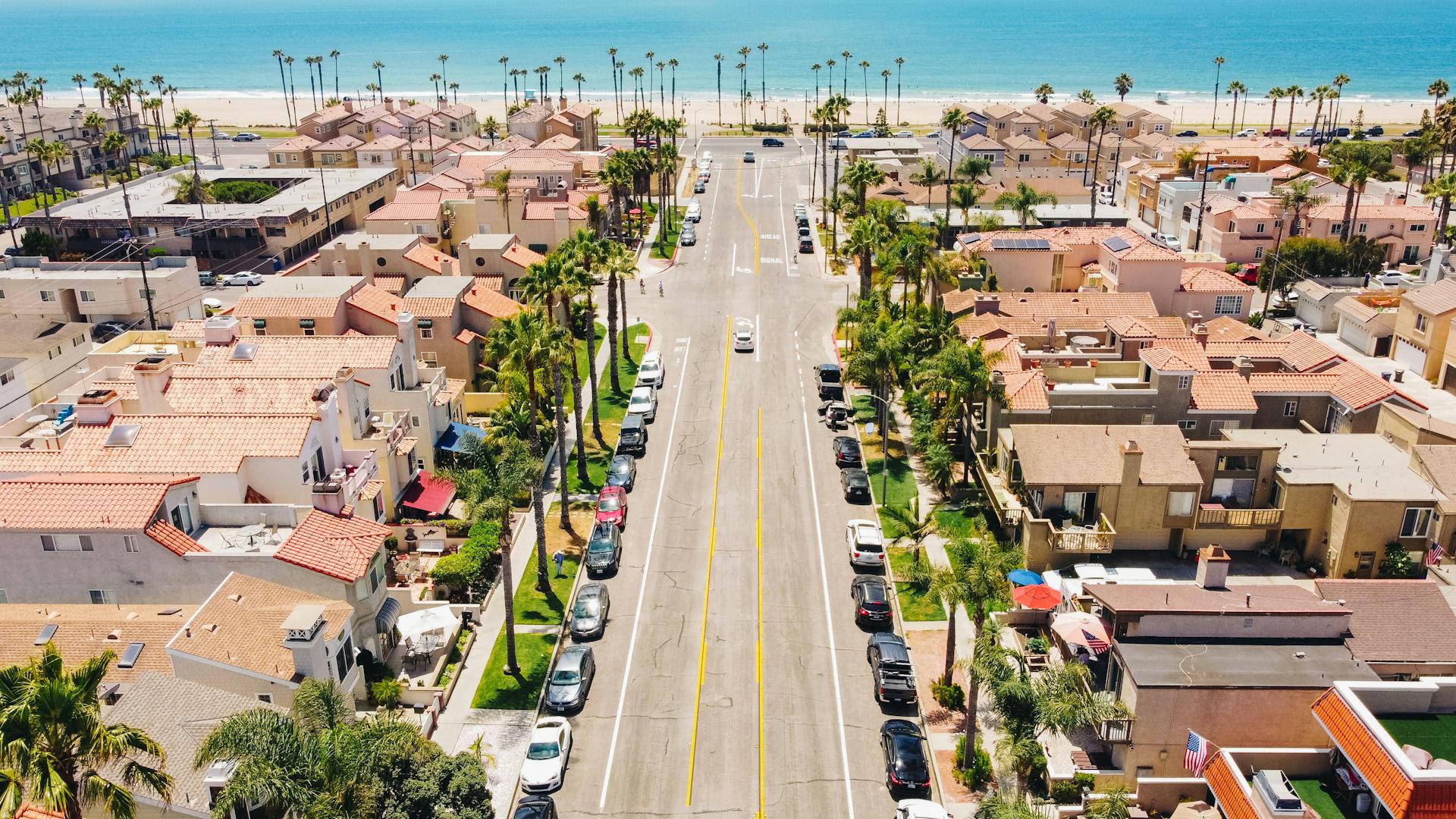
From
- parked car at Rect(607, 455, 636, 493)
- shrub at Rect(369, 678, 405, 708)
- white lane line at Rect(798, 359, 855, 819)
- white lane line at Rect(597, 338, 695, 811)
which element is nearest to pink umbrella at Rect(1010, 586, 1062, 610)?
white lane line at Rect(798, 359, 855, 819)

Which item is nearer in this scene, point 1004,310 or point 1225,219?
point 1004,310

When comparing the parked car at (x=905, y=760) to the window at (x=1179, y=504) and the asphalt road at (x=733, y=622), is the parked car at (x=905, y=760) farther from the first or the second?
the window at (x=1179, y=504)

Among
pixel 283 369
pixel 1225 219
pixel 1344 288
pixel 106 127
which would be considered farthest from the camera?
pixel 106 127

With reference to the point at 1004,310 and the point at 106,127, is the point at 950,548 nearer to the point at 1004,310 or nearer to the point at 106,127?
the point at 1004,310

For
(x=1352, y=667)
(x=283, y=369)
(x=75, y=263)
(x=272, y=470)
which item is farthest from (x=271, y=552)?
(x=75, y=263)

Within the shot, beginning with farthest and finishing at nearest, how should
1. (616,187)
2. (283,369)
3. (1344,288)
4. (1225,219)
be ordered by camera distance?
(616,187) < (1225,219) < (1344,288) < (283,369)

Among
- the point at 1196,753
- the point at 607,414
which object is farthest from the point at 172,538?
the point at 1196,753

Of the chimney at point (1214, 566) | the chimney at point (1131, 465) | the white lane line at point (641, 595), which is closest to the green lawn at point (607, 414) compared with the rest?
the white lane line at point (641, 595)

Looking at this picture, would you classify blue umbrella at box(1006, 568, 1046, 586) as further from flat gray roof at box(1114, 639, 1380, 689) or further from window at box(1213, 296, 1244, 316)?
window at box(1213, 296, 1244, 316)
